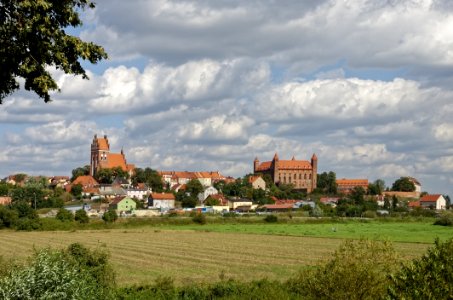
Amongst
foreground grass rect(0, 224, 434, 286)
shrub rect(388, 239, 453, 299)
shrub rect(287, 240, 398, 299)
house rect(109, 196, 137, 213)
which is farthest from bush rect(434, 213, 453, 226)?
house rect(109, 196, 137, 213)

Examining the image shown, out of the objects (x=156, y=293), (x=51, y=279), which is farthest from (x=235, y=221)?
(x=51, y=279)

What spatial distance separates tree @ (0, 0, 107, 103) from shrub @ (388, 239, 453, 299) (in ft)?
30.6

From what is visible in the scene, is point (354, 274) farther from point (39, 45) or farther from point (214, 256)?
point (214, 256)

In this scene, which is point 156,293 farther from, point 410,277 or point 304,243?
point 304,243

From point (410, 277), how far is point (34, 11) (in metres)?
10.6

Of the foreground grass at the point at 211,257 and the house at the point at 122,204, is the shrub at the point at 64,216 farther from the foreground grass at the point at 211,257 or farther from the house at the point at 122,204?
the house at the point at 122,204

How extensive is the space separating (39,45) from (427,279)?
10.6m

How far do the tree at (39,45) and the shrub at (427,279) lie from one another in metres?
9.33

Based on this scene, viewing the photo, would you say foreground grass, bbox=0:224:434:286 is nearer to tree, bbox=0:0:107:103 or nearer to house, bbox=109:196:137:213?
tree, bbox=0:0:107:103

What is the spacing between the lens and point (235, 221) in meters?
125

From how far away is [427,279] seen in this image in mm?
14469

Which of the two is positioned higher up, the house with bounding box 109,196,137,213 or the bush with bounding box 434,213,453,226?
the house with bounding box 109,196,137,213

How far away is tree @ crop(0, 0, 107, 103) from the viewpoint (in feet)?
50.8

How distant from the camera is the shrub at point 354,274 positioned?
62.0ft
